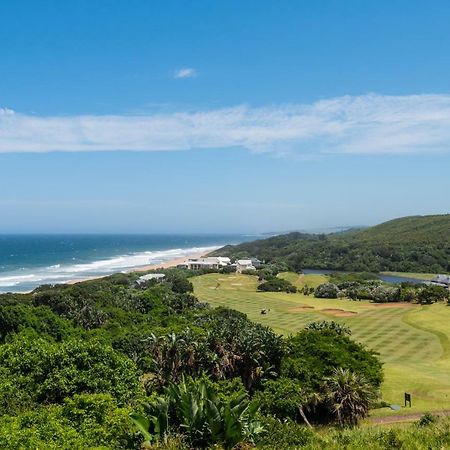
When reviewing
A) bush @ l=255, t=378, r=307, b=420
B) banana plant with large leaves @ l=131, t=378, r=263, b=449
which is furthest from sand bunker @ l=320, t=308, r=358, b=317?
banana plant with large leaves @ l=131, t=378, r=263, b=449

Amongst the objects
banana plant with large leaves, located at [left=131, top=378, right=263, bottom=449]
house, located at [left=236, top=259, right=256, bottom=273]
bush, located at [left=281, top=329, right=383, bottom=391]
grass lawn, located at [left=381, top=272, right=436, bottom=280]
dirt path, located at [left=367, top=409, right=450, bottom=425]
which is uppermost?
banana plant with large leaves, located at [left=131, top=378, right=263, bottom=449]

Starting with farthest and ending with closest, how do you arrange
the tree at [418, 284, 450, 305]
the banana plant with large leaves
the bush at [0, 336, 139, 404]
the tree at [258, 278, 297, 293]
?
the tree at [258, 278, 297, 293] → the tree at [418, 284, 450, 305] → the bush at [0, 336, 139, 404] → the banana plant with large leaves

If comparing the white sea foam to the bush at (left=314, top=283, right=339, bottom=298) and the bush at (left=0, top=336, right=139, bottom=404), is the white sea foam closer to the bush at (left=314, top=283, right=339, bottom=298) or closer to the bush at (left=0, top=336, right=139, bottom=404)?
the bush at (left=314, top=283, right=339, bottom=298)

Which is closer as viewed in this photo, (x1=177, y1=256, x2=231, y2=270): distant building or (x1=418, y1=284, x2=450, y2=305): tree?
(x1=418, y1=284, x2=450, y2=305): tree

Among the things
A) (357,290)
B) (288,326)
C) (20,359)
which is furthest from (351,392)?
(357,290)

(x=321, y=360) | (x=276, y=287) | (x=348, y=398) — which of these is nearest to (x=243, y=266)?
(x=276, y=287)

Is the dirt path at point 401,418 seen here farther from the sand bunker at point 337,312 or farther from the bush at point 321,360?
the sand bunker at point 337,312
